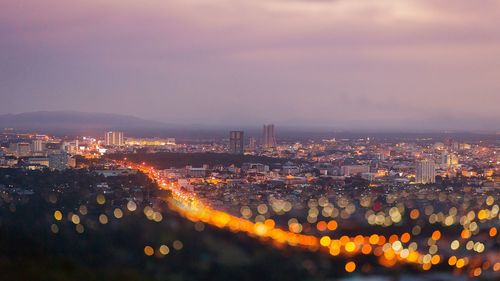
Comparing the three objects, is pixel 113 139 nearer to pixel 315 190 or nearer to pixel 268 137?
pixel 268 137

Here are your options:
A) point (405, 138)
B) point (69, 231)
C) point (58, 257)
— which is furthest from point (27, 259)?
point (405, 138)

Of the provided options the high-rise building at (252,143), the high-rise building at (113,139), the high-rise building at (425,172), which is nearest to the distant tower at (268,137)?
the high-rise building at (252,143)

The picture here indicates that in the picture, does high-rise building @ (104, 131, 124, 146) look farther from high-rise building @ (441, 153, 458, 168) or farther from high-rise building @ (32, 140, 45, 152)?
high-rise building @ (441, 153, 458, 168)

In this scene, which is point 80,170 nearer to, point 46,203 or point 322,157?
point 46,203

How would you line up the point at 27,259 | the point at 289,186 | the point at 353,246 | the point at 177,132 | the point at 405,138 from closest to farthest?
the point at 27,259, the point at 353,246, the point at 289,186, the point at 405,138, the point at 177,132

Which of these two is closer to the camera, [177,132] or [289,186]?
[289,186]

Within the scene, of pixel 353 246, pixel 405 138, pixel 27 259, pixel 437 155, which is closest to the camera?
pixel 27 259

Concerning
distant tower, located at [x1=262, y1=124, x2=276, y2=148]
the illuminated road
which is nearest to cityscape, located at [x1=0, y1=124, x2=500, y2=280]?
the illuminated road

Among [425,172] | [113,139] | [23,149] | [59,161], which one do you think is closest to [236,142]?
[113,139]

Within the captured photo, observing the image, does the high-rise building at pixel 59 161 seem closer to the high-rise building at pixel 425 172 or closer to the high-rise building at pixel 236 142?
the high-rise building at pixel 236 142
